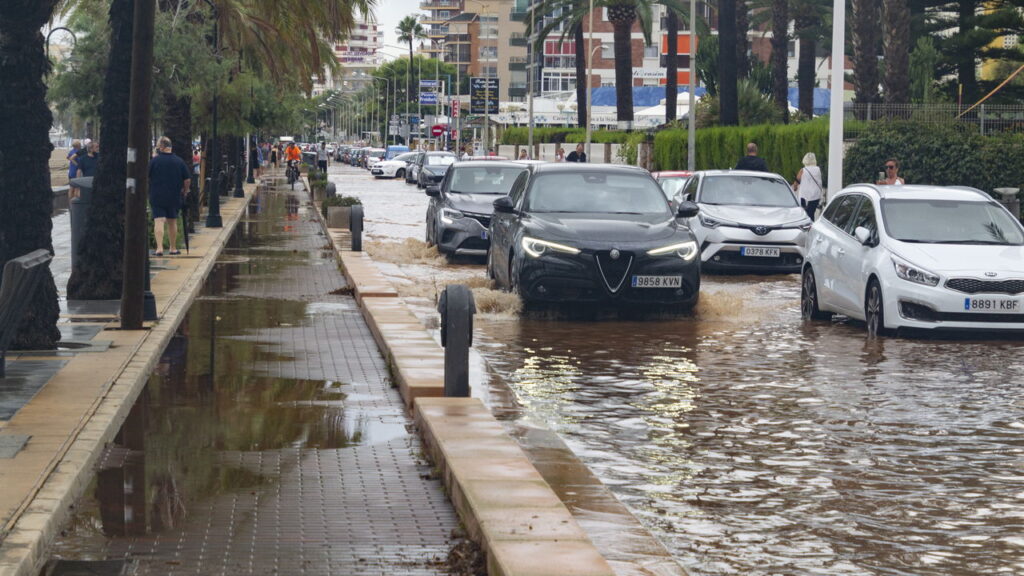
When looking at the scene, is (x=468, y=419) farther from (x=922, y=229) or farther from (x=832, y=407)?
(x=922, y=229)

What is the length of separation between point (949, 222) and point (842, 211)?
4.72ft

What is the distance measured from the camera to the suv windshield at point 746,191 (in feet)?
79.7

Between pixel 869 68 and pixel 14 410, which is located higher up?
pixel 869 68

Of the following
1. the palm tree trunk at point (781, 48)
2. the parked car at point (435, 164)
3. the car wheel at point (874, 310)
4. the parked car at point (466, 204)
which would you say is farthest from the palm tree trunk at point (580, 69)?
the car wheel at point (874, 310)

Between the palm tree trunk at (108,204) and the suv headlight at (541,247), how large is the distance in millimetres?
4306

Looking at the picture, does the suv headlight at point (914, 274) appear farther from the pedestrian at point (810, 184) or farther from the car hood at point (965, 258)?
the pedestrian at point (810, 184)

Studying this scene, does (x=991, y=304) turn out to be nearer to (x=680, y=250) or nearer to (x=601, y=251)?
(x=680, y=250)

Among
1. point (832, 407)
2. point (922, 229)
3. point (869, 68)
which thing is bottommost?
point (832, 407)

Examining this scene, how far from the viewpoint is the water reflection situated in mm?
7008

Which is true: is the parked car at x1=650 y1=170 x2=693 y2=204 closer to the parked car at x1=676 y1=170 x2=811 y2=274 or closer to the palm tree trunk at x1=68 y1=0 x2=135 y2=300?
the parked car at x1=676 y1=170 x2=811 y2=274

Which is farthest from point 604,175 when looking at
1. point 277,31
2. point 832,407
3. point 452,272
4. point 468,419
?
point 277,31

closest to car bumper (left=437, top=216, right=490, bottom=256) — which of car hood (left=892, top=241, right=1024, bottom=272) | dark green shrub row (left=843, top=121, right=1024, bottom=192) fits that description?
car hood (left=892, top=241, right=1024, bottom=272)

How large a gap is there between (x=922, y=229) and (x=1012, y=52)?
112 feet

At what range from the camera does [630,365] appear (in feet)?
43.3
